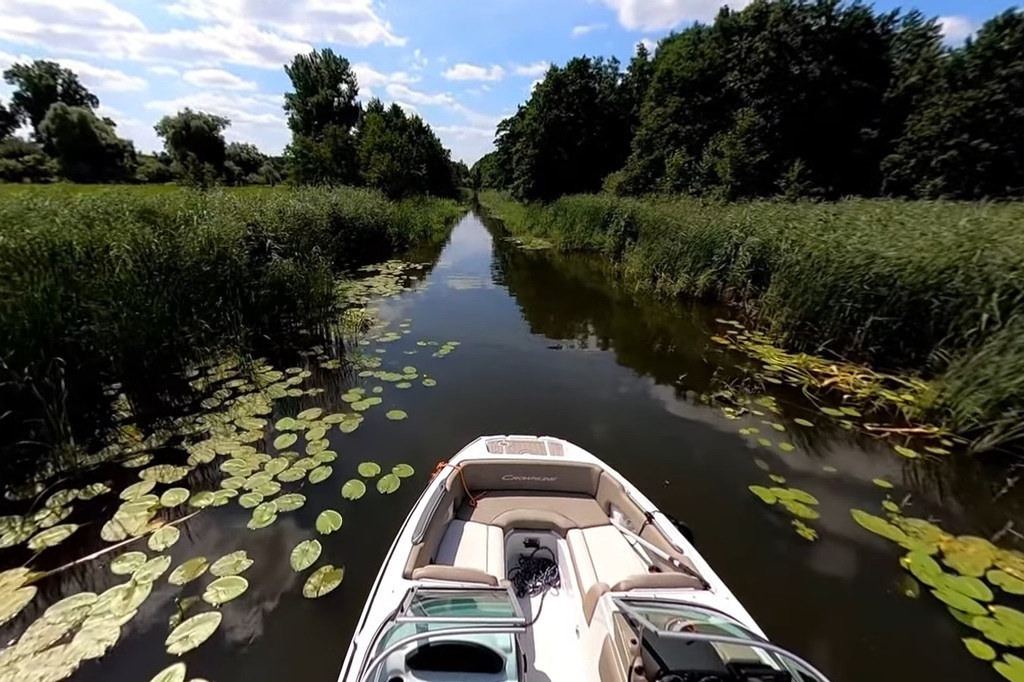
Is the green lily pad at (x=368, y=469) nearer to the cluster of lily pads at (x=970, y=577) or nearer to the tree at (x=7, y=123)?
the cluster of lily pads at (x=970, y=577)

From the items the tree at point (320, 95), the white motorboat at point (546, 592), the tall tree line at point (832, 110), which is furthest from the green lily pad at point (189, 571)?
the tree at point (320, 95)

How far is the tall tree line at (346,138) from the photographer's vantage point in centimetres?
2677

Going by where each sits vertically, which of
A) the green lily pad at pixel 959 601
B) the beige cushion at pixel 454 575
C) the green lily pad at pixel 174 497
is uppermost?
the beige cushion at pixel 454 575

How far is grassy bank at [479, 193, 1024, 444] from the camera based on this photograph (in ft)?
16.3

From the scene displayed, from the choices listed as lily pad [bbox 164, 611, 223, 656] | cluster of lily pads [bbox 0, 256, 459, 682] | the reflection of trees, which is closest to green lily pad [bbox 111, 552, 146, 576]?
cluster of lily pads [bbox 0, 256, 459, 682]

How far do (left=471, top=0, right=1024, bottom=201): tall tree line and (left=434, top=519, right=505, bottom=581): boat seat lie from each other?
16572 mm

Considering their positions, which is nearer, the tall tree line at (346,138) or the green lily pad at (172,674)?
the green lily pad at (172,674)

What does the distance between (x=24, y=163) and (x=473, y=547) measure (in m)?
45.6

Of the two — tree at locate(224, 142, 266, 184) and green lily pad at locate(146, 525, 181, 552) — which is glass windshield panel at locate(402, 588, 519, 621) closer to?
green lily pad at locate(146, 525, 181, 552)

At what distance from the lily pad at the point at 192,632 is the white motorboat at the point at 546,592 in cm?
121

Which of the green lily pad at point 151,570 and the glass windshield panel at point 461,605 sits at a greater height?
the glass windshield panel at point 461,605

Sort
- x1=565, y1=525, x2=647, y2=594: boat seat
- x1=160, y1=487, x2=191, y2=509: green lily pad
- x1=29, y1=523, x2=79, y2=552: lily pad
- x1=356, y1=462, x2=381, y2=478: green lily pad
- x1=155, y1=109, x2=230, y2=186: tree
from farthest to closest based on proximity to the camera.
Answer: x1=155, y1=109, x2=230, y2=186: tree → x1=356, y1=462, x2=381, y2=478: green lily pad → x1=160, y1=487, x2=191, y2=509: green lily pad → x1=29, y1=523, x2=79, y2=552: lily pad → x1=565, y1=525, x2=647, y2=594: boat seat

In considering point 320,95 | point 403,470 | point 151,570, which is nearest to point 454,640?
point 151,570

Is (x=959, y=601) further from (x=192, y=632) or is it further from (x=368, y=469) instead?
(x=192, y=632)
